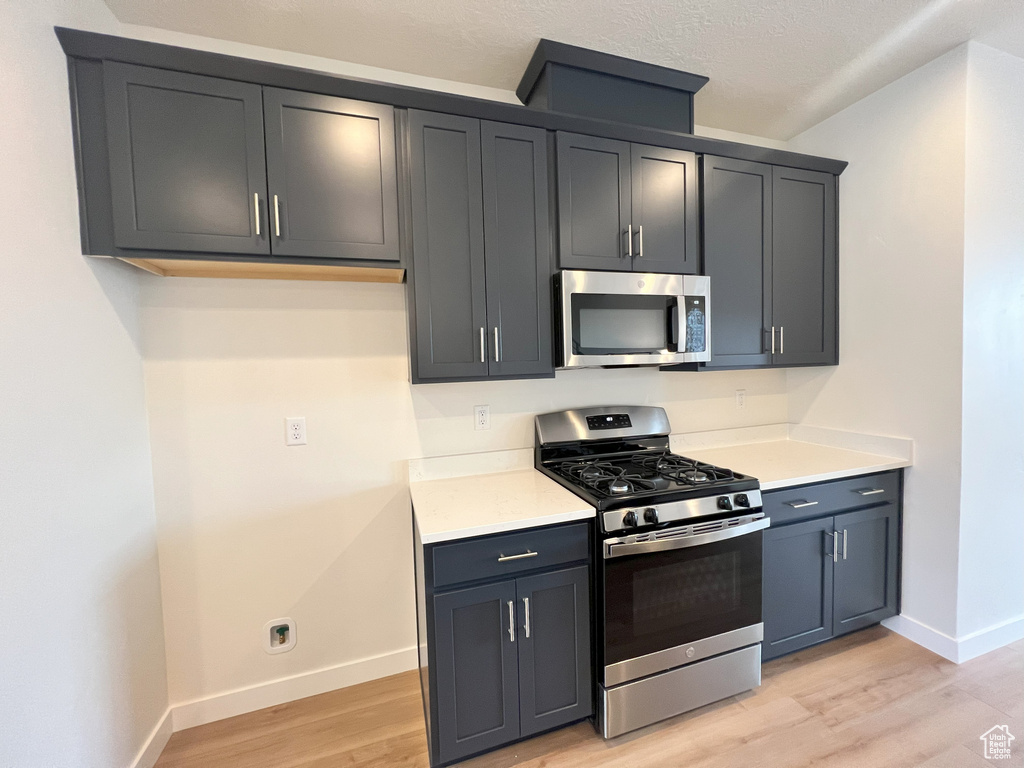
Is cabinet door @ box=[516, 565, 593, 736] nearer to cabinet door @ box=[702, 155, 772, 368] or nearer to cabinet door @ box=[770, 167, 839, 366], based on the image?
cabinet door @ box=[702, 155, 772, 368]

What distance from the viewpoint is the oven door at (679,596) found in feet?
5.36

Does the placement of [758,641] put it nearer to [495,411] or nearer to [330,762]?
[495,411]

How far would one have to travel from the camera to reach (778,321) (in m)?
2.35

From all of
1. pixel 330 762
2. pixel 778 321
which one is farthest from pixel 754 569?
pixel 330 762

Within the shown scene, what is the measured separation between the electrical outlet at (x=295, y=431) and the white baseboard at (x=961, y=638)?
3101 mm

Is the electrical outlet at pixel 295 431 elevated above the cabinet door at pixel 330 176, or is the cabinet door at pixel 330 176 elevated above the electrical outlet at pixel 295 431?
the cabinet door at pixel 330 176

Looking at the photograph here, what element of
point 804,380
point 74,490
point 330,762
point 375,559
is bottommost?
point 330,762

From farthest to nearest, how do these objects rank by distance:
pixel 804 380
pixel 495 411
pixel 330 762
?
pixel 804 380
pixel 495 411
pixel 330 762

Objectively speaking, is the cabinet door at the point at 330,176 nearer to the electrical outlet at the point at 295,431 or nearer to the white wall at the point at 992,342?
the electrical outlet at the point at 295,431

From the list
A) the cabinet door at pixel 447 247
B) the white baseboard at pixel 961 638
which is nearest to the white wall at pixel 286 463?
the cabinet door at pixel 447 247

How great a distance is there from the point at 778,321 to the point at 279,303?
247 cm

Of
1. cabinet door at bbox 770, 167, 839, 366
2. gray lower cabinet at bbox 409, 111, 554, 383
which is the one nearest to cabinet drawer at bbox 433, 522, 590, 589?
gray lower cabinet at bbox 409, 111, 554, 383

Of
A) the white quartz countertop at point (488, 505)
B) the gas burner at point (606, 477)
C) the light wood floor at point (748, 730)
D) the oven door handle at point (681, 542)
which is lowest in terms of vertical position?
the light wood floor at point (748, 730)

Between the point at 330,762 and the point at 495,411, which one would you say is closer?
the point at 330,762
